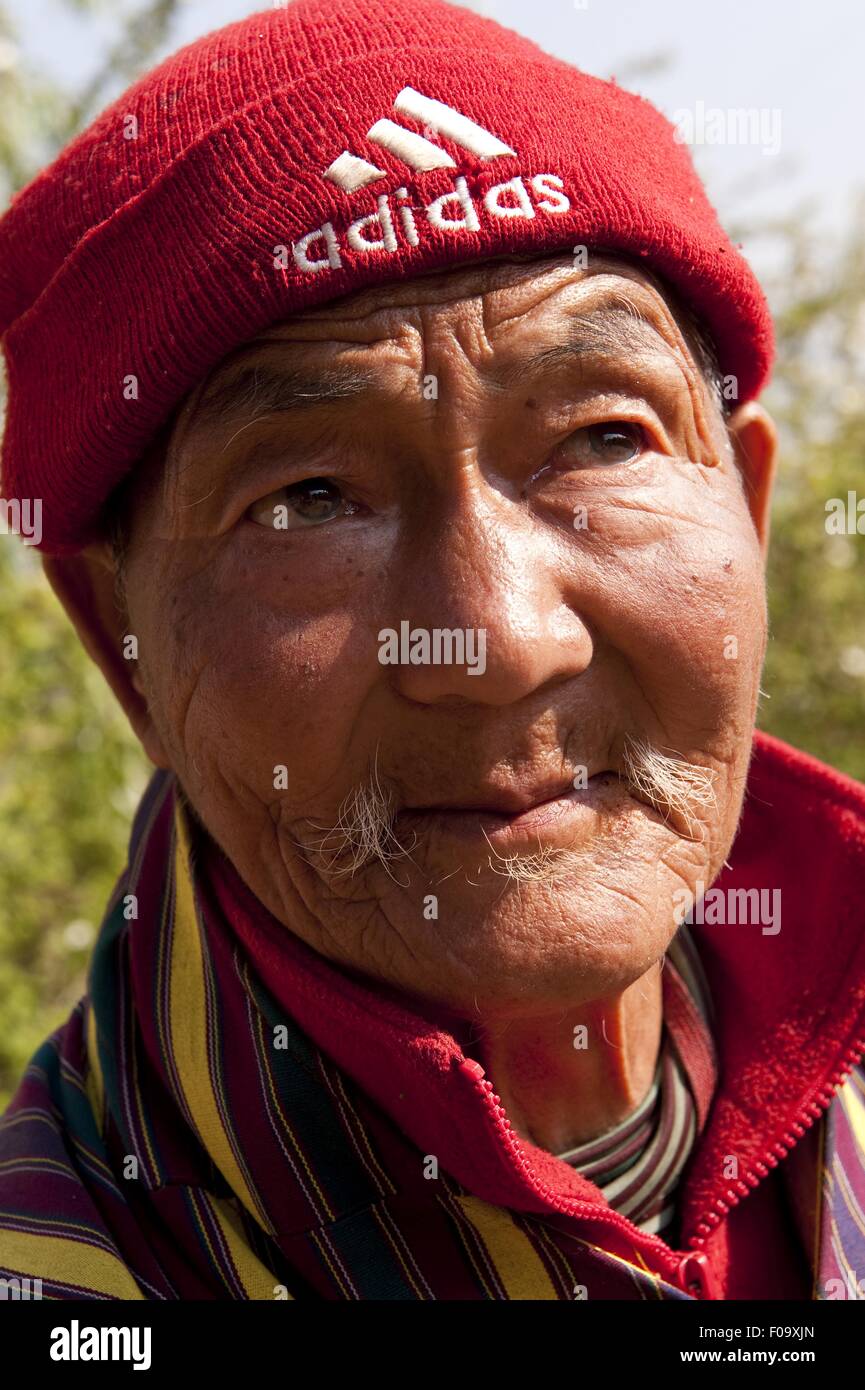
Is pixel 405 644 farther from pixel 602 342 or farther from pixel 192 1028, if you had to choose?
pixel 192 1028

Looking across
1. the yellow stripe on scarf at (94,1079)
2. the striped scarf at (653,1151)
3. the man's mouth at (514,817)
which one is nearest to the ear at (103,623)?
the yellow stripe on scarf at (94,1079)

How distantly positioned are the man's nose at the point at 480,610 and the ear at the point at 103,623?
73cm

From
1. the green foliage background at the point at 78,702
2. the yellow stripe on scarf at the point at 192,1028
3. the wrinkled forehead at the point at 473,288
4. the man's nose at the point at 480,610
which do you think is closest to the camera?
the man's nose at the point at 480,610

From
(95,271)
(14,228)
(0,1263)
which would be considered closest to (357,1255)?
(0,1263)

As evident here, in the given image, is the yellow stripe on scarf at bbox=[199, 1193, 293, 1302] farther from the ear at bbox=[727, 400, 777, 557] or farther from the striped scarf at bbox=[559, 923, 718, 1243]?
the ear at bbox=[727, 400, 777, 557]

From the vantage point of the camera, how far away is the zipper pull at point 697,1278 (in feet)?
6.30

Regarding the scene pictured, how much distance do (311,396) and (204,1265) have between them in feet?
4.27

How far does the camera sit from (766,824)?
7.94 feet

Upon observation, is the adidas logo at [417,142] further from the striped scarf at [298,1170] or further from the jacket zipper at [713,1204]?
the jacket zipper at [713,1204]

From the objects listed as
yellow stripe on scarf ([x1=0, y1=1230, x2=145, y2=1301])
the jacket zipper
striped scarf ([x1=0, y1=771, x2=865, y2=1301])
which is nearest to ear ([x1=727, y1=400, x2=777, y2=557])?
the jacket zipper

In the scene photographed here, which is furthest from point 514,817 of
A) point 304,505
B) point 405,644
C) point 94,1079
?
point 94,1079

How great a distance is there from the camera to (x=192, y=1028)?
6.53ft

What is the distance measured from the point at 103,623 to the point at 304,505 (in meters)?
0.68
